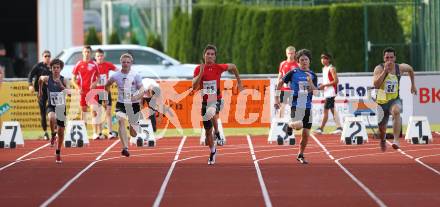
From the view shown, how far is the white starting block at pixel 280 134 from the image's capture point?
24.6 meters

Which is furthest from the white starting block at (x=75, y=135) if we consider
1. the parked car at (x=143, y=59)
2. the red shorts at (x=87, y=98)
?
the parked car at (x=143, y=59)

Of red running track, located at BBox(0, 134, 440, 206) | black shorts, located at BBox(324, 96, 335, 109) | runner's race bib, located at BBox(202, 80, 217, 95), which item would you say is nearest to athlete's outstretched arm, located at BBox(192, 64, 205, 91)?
runner's race bib, located at BBox(202, 80, 217, 95)

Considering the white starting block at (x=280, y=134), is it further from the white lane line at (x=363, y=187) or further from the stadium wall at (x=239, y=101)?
the white lane line at (x=363, y=187)

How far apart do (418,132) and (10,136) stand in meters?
7.80

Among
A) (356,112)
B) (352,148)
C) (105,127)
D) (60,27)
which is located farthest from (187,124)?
(60,27)

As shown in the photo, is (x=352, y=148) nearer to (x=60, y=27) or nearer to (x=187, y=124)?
(x=187, y=124)

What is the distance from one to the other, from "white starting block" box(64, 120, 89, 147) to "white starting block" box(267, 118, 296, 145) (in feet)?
11.7

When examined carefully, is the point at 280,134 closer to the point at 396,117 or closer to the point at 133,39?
the point at 396,117

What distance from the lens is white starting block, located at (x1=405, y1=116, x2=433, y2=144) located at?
79.9 ft

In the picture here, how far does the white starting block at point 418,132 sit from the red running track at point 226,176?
0.25 m

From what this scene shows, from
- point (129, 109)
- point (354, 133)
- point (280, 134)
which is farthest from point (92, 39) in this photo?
point (129, 109)

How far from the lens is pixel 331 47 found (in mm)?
38062

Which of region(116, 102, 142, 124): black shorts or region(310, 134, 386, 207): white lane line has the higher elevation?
region(116, 102, 142, 124): black shorts

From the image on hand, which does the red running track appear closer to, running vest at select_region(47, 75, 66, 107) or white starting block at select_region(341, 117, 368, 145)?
white starting block at select_region(341, 117, 368, 145)
